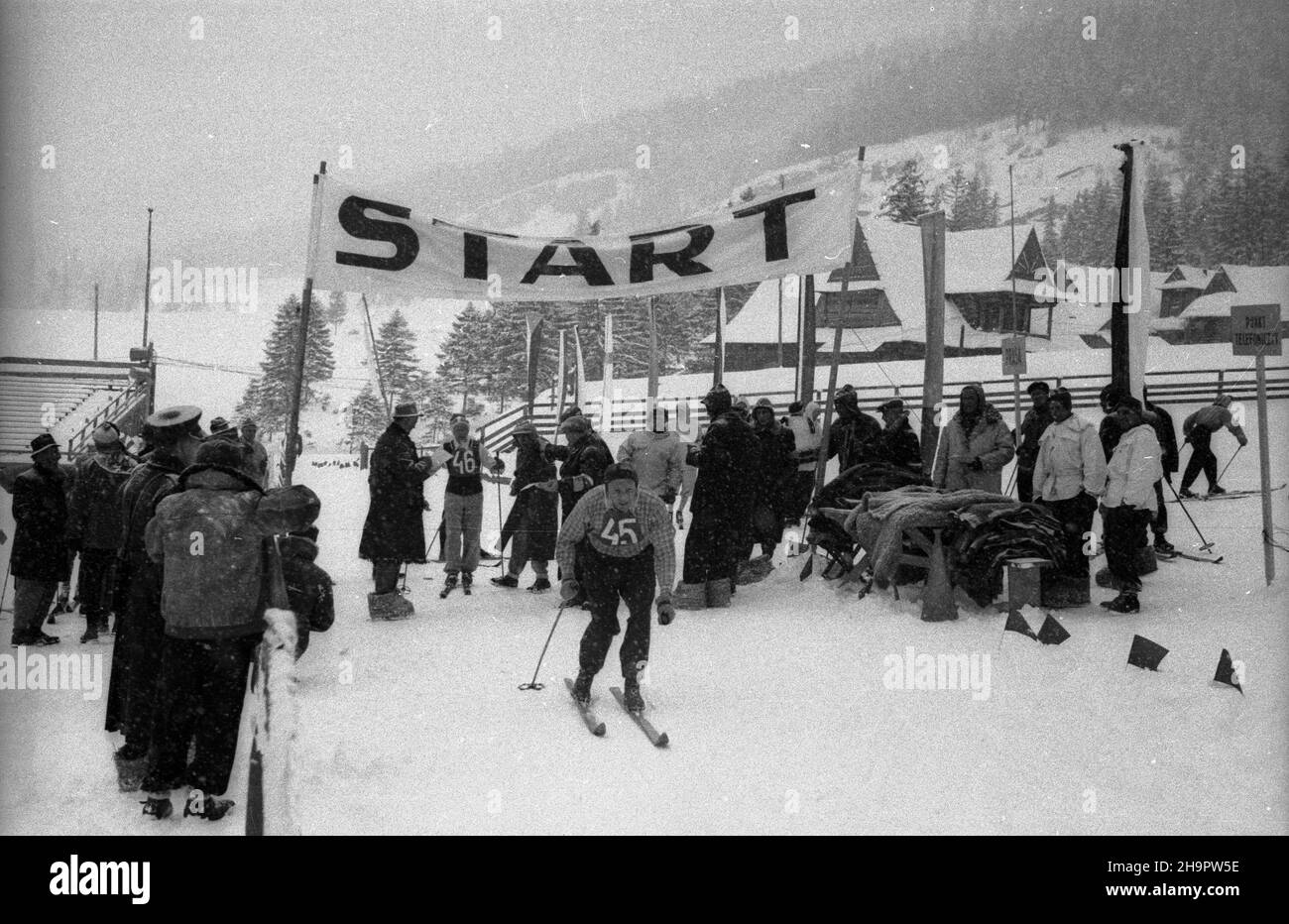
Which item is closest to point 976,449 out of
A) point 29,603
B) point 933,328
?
point 933,328

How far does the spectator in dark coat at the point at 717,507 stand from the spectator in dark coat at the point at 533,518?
5.98 ft

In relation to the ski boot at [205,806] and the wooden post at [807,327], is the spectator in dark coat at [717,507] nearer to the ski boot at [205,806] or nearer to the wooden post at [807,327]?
the wooden post at [807,327]

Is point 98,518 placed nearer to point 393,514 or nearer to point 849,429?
point 393,514

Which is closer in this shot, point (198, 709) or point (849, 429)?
point (198, 709)

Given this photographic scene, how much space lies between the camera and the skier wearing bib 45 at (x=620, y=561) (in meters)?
6.23

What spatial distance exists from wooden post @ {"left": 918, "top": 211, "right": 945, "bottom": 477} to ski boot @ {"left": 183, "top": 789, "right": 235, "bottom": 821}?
8.27 metres

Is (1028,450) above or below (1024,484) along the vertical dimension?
above

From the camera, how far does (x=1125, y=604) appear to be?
27.3 feet

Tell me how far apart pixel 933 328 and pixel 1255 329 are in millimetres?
3316

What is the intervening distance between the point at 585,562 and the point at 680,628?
269cm

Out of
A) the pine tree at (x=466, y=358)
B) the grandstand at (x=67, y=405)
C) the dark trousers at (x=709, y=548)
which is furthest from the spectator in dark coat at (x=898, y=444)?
the pine tree at (x=466, y=358)

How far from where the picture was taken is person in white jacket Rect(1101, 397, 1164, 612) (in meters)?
8.29

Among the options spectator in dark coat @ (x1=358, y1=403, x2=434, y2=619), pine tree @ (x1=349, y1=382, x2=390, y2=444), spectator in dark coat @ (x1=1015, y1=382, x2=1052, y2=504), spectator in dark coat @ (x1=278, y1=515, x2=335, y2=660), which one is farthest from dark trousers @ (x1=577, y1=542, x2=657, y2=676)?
pine tree @ (x1=349, y1=382, x2=390, y2=444)

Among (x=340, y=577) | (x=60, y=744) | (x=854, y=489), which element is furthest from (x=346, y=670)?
(x=854, y=489)
